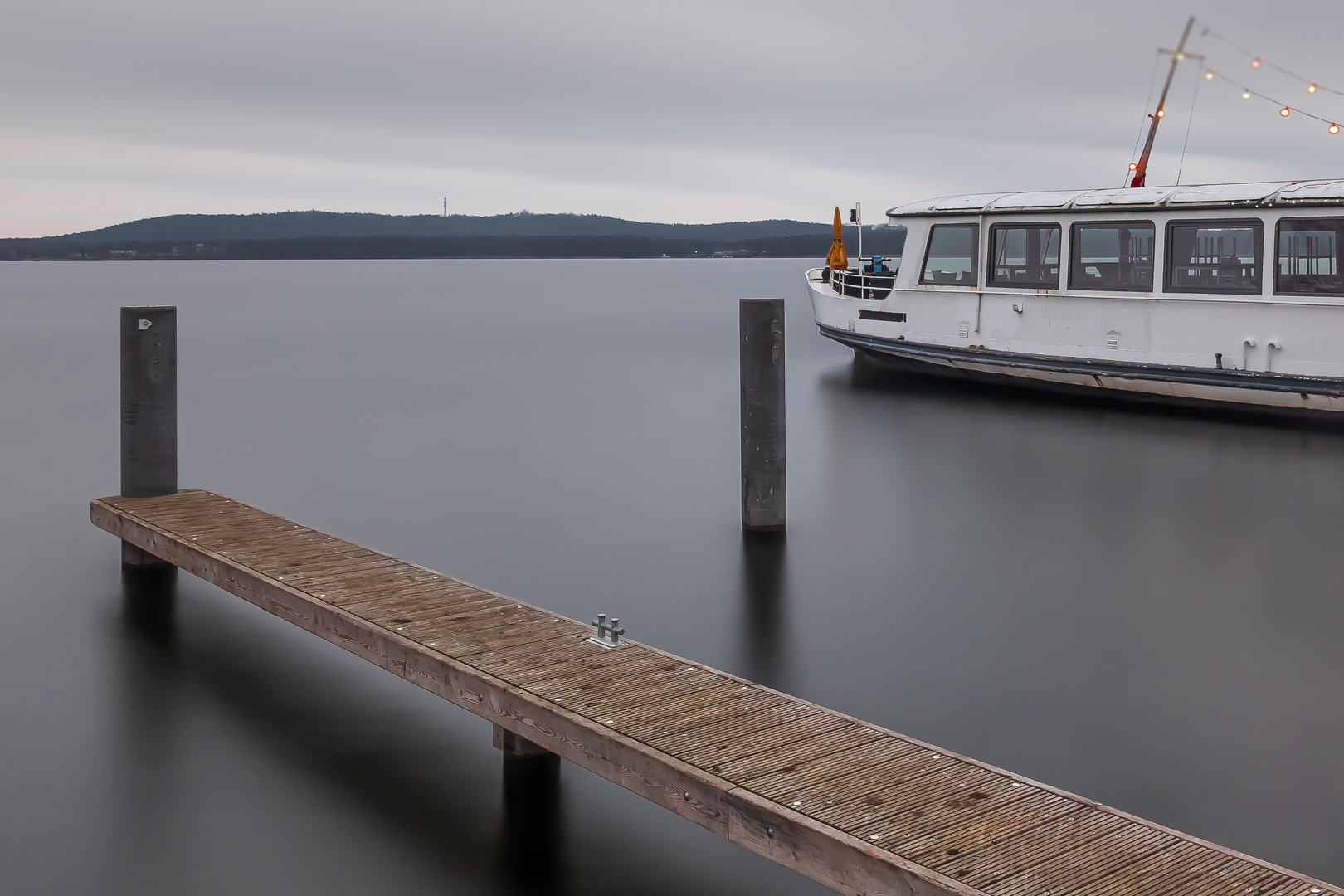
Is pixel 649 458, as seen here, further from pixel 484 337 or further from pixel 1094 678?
pixel 484 337

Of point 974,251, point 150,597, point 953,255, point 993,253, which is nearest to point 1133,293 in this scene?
point 993,253

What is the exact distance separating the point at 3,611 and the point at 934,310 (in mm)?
15955

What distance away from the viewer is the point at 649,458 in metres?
17.3

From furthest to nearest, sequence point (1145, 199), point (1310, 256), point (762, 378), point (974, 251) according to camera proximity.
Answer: point (974, 251) < point (1145, 199) < point (1310, 256) < point (762, 378)

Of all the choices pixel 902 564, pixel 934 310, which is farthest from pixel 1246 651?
pixel 934 310

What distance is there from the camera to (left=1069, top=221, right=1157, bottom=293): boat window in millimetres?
19078

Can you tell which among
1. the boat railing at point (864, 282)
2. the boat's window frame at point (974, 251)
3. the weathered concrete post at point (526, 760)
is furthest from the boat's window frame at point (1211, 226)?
the weathered concrete post at point (526, 760)

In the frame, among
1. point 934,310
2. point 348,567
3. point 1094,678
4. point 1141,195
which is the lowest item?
point 1094,678

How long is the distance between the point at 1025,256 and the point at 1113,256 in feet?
4.99

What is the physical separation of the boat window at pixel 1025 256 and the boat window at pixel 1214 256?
6.35 ft

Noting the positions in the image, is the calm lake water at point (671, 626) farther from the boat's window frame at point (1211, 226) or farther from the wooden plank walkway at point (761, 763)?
the boat's window frame at point (1211, 226)

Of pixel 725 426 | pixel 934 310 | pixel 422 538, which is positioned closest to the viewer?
pixel 422 538

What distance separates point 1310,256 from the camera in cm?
1739

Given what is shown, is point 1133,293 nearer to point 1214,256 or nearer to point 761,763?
point 1214,256
